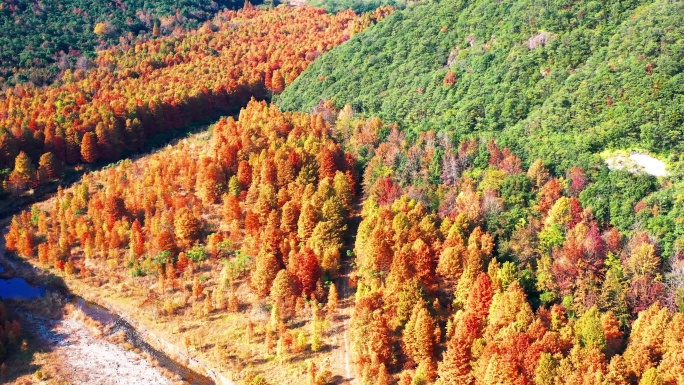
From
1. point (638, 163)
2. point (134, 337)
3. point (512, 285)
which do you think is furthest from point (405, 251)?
point (638, 163)

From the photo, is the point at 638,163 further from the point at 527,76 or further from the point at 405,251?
the point at 405,251

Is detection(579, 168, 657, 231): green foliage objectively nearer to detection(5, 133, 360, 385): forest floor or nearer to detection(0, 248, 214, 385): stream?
detection(5, 133, 360, 385): forest floor

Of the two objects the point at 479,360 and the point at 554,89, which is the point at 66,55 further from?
the point at 479,360

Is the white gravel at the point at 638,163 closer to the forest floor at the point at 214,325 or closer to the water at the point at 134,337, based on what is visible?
the forest floor at the point at 214,325

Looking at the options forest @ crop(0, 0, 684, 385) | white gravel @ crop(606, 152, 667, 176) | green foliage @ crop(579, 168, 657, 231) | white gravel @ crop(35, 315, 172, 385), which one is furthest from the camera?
white gravel @ crop(606, 152, 667, 176)

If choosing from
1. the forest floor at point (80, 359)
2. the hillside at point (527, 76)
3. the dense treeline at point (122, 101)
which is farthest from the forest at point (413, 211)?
the forest floor at point (80, 359)

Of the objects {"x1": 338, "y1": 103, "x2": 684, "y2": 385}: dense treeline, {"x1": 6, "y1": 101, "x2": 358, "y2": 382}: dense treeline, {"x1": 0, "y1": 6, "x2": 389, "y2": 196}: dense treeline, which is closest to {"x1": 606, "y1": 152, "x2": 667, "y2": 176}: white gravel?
{"x1": 338, "y1": 103, "x2": 684, "y2": 385}: dense treeline
